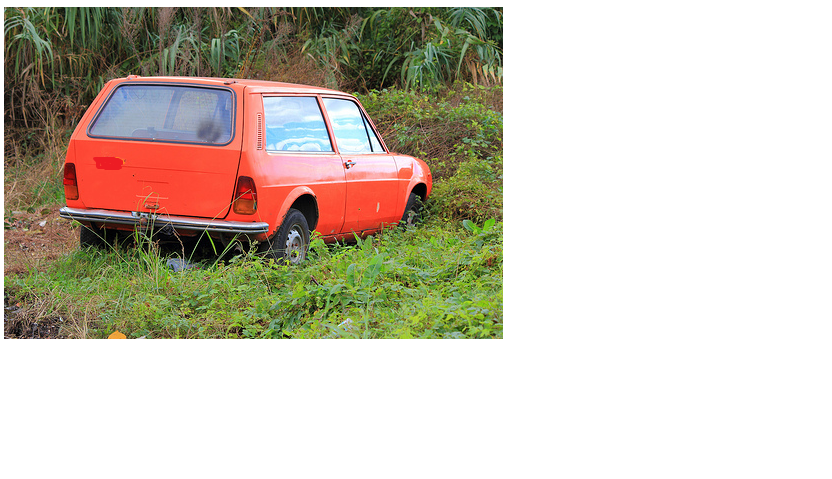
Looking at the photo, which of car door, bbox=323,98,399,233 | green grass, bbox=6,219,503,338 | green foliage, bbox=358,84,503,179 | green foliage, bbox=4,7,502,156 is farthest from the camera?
green foliage, bbox=358,84,503,179

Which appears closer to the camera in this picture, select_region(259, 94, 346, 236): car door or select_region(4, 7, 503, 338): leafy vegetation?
select_region(4, 7, 503, 338): leafy vegetation

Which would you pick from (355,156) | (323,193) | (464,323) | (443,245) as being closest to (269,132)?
(323,193)

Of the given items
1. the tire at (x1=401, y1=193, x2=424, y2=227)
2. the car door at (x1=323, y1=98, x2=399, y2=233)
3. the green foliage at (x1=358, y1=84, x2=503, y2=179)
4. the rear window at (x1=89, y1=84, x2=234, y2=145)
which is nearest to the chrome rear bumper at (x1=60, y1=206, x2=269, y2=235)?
the rear window at (x1=89, y1=84, x2=234, y2=145)

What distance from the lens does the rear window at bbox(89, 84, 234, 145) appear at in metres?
4.21

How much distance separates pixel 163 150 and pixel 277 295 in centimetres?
113

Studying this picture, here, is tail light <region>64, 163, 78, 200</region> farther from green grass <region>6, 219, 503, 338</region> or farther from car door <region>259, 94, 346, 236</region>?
car door <region>259, 94, 346, 236</region>

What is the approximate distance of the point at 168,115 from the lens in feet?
14.0

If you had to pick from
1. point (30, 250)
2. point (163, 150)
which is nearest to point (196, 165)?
point (163, 150)

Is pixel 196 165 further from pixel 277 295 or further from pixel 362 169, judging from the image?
pixel 362 169

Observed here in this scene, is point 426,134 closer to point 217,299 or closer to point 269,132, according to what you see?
point 269,132

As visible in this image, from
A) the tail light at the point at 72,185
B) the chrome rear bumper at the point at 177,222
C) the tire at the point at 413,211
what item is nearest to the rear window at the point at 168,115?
the tail light at the point at 72,185

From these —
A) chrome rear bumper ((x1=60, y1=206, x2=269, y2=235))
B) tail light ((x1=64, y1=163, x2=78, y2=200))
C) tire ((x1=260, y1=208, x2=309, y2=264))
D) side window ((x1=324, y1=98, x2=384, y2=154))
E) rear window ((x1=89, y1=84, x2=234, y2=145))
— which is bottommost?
tire ((x1=260, y1=208, x2=309, y2=264))

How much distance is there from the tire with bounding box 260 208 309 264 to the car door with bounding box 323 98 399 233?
1.91ft

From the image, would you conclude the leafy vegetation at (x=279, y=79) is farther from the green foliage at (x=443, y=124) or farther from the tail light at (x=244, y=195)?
the tail light at (x=244, y=195)
